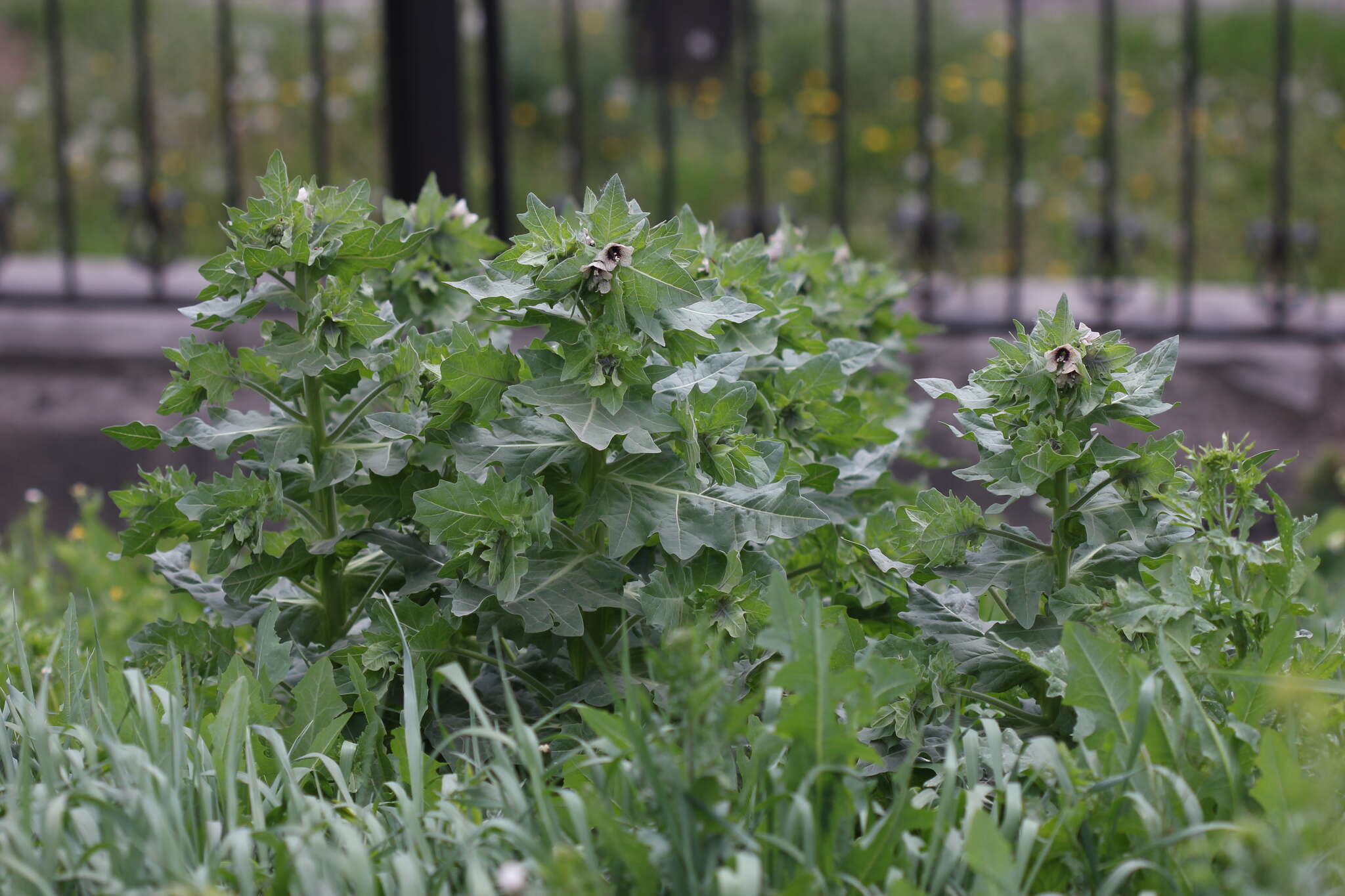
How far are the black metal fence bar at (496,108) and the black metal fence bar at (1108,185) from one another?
186 cm

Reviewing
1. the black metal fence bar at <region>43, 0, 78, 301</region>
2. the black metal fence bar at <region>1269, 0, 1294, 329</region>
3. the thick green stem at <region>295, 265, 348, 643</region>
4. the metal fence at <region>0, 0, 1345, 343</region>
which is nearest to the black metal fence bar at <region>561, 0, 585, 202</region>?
the metal fence at <region>0, 0, 1345, 343</region>

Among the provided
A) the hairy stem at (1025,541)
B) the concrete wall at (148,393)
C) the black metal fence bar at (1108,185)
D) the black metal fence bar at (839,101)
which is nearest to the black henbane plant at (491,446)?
the hairy stem at (1025,541)

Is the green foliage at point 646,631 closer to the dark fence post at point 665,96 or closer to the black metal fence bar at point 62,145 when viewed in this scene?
the dark fence post at point 665,96

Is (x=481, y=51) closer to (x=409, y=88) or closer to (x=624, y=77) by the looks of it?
(x=409, y=88)

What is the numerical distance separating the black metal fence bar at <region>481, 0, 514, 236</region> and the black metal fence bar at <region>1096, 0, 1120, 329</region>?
1856mm

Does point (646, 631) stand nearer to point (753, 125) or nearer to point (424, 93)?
point (424, 93)

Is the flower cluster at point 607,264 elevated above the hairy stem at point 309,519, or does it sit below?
above

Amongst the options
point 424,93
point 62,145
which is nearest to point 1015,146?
point 424,93

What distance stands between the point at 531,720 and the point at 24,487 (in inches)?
108

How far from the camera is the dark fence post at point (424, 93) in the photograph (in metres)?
3.62

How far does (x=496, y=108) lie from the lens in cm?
404

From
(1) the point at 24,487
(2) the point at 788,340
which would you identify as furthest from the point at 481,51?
(2) the point at 788,340

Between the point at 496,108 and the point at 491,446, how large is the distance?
250 centimetres

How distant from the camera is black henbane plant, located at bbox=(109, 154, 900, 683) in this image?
1705mm
